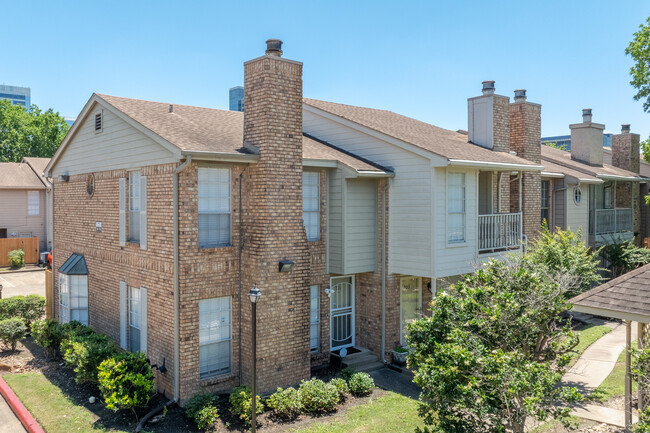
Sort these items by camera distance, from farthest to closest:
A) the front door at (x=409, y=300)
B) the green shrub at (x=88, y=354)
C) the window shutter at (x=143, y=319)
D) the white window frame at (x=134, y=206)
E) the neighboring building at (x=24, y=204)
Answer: the neighboring building at (x=24, y=204)
the front door at (x=409, y=300)
the white window frame at (x=134, y=206)
the window shutter at (x=143, y=319)
the green shrub at (x=88, y=354)

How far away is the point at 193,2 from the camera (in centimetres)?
1477

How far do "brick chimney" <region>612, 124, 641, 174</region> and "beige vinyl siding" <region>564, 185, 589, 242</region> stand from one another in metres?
7.62

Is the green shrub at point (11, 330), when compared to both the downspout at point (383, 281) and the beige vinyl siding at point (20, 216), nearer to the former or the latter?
the downspout at point (383, 281)

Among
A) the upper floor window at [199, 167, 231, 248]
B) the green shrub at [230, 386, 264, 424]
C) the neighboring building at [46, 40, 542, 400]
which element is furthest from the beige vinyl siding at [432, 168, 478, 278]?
the green shrub at [230, 386, 264, 424]

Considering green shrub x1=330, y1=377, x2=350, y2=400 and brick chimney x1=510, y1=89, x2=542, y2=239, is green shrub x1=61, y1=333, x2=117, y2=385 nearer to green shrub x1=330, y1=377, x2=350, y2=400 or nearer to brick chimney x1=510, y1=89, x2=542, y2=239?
green shrub x1=330, y1=377, x2=350, y2=400

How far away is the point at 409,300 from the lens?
51.5ft

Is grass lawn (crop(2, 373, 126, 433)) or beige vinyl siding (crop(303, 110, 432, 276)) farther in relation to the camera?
beige vinyl siding (crop(303, 110, 432, 276))

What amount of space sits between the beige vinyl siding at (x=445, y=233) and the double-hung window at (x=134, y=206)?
7.82m

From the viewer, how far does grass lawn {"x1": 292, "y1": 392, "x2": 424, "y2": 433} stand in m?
10.1

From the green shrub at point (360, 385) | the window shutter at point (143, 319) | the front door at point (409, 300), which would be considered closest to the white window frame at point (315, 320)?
the green shrub at point (360, 385)

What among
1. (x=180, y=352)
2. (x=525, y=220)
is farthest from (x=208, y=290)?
(x=525, y=220)

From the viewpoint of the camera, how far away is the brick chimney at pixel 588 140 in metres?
26.0

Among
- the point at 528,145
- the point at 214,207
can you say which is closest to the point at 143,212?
the point at 214,207

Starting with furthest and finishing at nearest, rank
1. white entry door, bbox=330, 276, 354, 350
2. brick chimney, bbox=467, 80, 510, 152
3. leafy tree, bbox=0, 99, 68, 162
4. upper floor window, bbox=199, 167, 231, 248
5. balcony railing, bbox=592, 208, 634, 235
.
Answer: leafy tree, bbox=0, 99, 68, 162, balcony railing, bbox=592, 208, 634, 235, brick chimney, bbox=467, 80, 510, 152, white entry door, bbox=330, 276, 354, 350, upper floor window, bbox=199, 167, 231, 248
